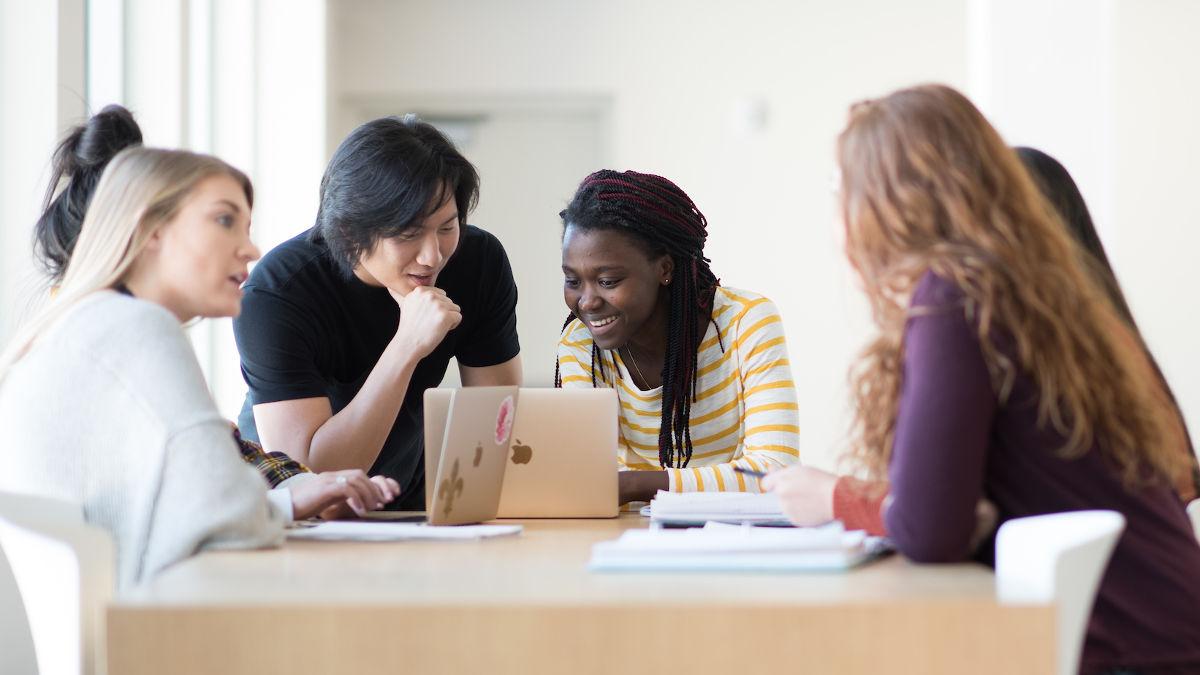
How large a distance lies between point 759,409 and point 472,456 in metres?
0.63

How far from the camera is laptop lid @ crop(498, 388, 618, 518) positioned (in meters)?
1.86

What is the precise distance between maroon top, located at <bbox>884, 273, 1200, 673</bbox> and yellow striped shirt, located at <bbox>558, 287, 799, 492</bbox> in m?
0.79

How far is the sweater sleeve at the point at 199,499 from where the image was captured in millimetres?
1355

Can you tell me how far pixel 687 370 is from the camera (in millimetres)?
2230

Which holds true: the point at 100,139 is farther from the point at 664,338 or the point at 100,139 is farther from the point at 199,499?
the point at 664,338

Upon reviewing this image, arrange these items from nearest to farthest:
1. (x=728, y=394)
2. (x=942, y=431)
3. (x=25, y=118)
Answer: (x=942, y=431) < (x=728, y=394) < (x=25, y=118)

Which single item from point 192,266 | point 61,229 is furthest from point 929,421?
point 61,229

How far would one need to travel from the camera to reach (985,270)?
1249mm

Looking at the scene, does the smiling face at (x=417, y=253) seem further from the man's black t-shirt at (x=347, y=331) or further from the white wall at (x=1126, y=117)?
the white wall at (x=1126, y=117)

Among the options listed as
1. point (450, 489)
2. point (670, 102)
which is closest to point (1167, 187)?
point (670, 102)

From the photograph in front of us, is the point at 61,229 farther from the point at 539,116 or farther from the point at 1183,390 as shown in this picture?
the point at 539,116

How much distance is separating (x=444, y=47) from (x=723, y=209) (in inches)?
57.6

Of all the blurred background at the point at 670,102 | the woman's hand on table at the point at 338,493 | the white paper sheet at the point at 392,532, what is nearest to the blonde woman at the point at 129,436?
the white paper sheet at the point at 392,532

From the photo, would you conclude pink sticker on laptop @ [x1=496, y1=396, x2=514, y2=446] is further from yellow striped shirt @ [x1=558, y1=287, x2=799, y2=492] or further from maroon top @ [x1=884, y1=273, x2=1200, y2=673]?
maroon top @ [x1=884, y1=273, x2=1200, y2=673]
